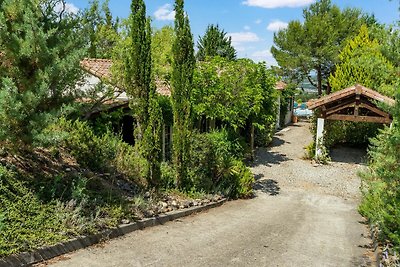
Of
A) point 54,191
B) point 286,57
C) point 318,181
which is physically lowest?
point 318,181

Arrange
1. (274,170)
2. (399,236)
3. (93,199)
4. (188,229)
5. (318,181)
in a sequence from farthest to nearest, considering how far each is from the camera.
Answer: (274,170), (318,181), (188,229), (93,199), (399,236)

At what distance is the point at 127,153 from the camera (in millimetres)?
10234

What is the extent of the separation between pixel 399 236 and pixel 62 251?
571cm

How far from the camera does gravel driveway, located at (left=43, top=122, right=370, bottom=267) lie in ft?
20.9

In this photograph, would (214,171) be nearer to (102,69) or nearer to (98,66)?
(102,69)

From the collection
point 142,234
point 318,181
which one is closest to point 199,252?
point 142,234

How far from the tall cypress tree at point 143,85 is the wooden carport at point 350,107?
11.1 m

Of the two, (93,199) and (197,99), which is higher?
(197,99)

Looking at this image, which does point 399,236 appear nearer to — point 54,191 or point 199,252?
point 199,252

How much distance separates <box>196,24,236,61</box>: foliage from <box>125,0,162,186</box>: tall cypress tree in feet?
92.8

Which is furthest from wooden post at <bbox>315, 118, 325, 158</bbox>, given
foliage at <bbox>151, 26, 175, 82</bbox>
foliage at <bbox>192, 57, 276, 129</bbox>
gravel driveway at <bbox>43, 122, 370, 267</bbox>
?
foliage at <bbox>151, 26, 175, 82</bbox>

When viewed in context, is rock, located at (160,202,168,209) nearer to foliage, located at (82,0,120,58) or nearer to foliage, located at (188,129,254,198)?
foliage, located at (188,129,254,198)

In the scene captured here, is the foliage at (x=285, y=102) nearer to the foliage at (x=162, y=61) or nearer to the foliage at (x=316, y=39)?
the foliage at (x=316, y=39)

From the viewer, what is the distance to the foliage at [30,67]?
6.38 metres
